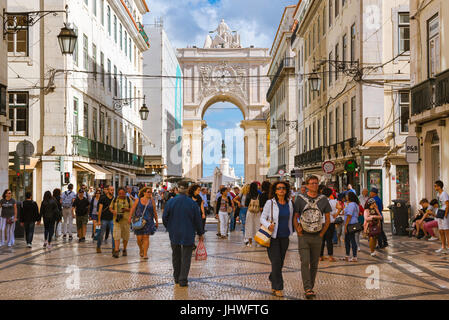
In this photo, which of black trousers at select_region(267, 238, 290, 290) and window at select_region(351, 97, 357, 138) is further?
window at select_region(351, 97, 357, 138)

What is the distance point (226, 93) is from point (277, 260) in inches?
3205

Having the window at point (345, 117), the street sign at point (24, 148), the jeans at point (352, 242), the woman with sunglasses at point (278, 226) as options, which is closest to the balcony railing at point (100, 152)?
the street sign at point (24, 148)

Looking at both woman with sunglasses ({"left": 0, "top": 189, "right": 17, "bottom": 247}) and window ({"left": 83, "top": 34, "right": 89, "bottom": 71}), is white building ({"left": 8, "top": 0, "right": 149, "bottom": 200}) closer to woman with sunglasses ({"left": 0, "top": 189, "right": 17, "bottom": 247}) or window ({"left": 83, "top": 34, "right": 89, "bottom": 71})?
window ({"left": 83, "top": 34, "right": 89, "bottom": 71})

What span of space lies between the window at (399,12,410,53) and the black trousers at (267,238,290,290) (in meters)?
19.4

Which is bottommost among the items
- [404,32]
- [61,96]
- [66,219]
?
[66,219]

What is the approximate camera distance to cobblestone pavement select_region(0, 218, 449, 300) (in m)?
9.00

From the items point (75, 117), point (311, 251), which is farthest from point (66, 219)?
point (311, 251)

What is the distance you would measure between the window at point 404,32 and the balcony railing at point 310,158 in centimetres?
1107

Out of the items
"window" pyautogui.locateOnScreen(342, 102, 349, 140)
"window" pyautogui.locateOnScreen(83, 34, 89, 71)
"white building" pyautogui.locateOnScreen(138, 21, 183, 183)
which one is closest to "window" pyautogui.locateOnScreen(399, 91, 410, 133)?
"window" pyautogui.locateOnScreen(342, 102, 349, 140)

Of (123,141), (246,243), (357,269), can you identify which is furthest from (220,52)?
(357,269)

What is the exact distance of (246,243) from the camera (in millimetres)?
17578

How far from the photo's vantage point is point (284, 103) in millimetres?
58906

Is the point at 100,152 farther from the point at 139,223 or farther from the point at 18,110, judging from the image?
the point at 139,223
